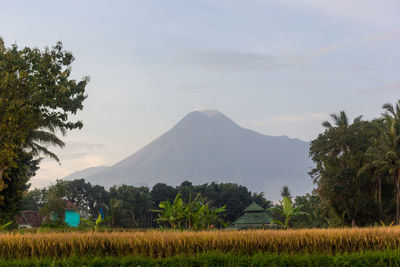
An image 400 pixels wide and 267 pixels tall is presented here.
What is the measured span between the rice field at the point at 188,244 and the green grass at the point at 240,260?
42 centimetres

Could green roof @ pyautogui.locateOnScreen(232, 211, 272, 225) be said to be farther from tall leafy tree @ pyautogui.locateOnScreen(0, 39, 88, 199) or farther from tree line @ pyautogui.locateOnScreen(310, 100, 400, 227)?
tall leafy tree @ pyautogui.locateOnScreen(0, 39, 88, 199)

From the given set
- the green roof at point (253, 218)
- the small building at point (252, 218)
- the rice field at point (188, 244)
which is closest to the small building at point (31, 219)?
the small building at point (252, 218)

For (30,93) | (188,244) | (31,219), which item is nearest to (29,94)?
(30,93)

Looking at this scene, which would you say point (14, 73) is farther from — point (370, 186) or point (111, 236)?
point (370, 186)

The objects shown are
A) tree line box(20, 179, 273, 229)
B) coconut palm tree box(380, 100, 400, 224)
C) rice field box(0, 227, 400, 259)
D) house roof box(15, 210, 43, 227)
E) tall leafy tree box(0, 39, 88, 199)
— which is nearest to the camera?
rice field box(0, 227, 400, 259)

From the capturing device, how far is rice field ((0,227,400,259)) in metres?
15.1

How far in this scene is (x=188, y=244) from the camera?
593 inches

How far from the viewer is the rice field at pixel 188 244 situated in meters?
15.1

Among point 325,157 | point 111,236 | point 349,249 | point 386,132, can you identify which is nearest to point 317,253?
point 349,249

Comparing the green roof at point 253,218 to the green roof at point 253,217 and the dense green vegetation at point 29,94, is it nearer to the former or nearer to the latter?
the green roof at point 253,217

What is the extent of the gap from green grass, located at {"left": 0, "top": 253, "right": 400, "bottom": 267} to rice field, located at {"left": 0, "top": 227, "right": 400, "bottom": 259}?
0.42 metres

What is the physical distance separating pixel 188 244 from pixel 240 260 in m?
1.77

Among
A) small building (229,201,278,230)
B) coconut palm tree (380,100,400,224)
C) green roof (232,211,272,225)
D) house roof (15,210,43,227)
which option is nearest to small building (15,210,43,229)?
house roof (15,210,43,227)

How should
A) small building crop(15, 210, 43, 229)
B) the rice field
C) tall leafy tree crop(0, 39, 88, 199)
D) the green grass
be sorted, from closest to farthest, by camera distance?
1. the green grass
2. the rice field
3. tall leafy tree crop(0, 39, 88, 199)
4. small building crop(15, 210, 43, 229)
